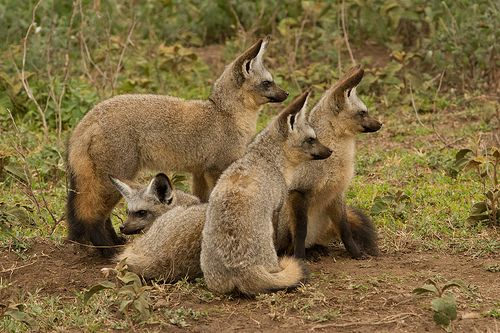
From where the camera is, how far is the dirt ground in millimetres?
6719

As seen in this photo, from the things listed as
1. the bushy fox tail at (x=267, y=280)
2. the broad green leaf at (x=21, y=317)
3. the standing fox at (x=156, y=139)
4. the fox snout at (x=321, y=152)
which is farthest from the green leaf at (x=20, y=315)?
the fox snout at (x=321, y=152)

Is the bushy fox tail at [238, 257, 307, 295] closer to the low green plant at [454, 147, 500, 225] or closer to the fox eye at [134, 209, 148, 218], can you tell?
the fox eye at [134, 209, 148, 218]

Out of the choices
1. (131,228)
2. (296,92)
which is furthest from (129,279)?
(296,92)

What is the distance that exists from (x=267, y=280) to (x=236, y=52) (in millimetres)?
7418

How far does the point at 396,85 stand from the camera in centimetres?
1308

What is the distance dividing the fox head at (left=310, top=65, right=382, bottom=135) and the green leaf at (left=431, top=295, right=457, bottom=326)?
2.53m

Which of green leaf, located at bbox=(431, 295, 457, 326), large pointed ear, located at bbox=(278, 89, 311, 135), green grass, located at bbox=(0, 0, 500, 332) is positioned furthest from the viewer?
large pointed ear, located at bbox=(278, 89, 311, 135)

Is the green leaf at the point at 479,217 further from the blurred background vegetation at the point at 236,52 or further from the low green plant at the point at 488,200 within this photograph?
the blurred background vegetation at the point at 236,52

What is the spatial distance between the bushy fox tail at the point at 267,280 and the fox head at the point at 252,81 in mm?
2714

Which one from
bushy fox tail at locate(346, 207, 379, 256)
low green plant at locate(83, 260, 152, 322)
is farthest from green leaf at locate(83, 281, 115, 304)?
bushy fox tail at locate(346, 207, 379, 256)

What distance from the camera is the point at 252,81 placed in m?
9.69

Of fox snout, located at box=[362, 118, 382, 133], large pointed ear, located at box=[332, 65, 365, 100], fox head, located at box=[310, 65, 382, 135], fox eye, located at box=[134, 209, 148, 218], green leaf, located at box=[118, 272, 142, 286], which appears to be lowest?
green leaf, located at box=[118, 272, 142, 286]

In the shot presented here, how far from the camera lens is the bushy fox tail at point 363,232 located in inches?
337

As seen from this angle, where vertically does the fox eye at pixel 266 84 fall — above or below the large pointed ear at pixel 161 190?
above
